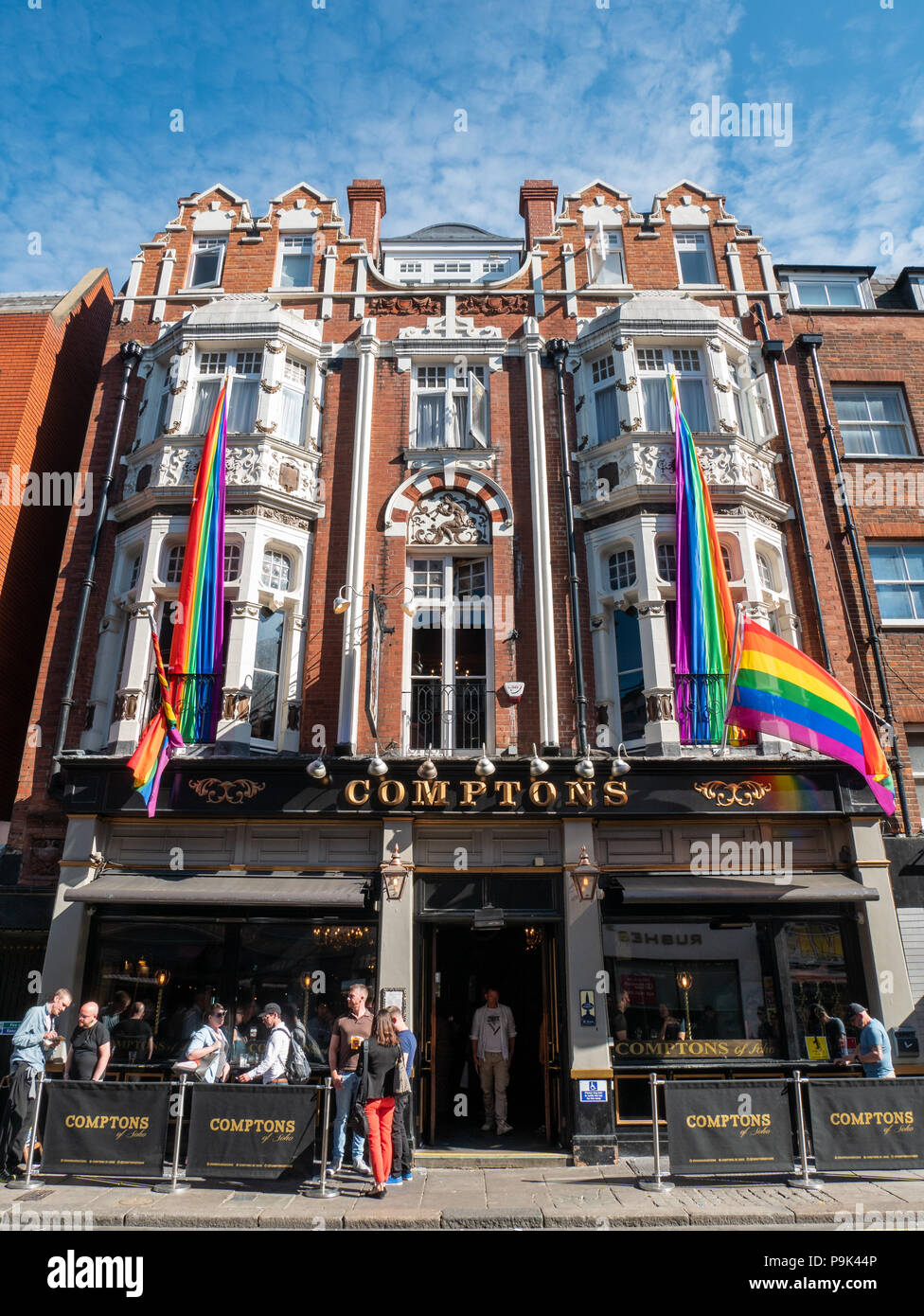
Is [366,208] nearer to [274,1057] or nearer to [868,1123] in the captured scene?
[274,1057]

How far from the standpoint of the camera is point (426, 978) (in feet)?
40.2

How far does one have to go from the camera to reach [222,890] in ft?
39.1

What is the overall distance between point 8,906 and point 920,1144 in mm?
12749

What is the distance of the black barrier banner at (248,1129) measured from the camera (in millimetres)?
8992

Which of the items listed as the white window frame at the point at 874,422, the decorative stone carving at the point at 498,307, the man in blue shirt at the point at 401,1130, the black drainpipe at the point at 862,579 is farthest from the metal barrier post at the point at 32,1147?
the white window frame at the point at 874,422

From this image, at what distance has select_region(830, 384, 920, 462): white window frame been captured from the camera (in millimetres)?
16188

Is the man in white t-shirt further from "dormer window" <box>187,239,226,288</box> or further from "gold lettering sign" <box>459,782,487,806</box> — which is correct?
"dormer window" <box>187,239,226,288</box>

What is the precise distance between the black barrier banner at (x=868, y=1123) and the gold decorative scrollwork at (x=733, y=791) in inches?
165

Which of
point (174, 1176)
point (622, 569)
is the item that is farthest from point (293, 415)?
point (174, 1176)

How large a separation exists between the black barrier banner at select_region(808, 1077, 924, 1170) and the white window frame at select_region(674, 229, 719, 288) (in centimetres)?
1501

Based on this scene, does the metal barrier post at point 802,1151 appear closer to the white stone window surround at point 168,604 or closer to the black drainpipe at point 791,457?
the black drainpipe at point 791,457
